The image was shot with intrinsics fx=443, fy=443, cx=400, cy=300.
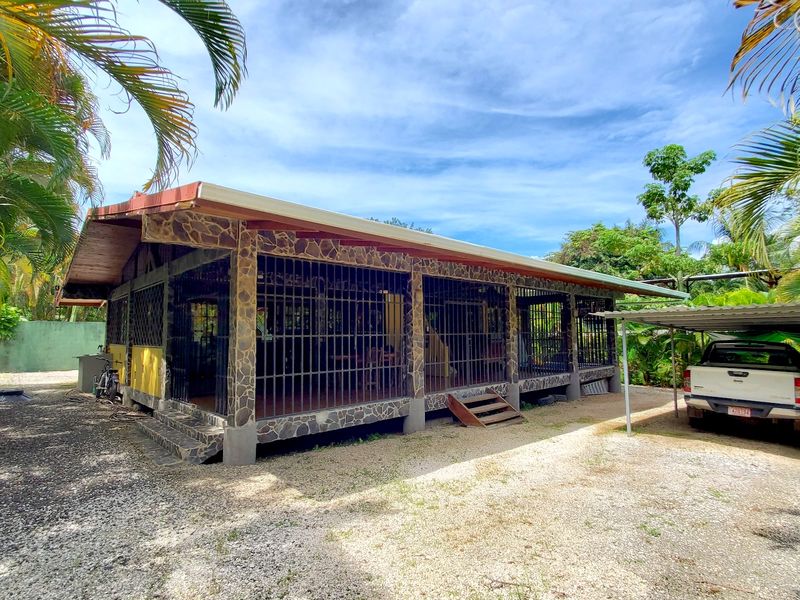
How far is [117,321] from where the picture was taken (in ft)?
39.4

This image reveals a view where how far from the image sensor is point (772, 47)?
10.4 ft

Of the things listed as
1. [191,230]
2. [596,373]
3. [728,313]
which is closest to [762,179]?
[728,313]

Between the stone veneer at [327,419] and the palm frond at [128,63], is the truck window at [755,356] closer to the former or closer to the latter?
the stone veneer at [327,419]

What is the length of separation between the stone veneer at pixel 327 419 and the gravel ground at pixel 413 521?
13.3 inches

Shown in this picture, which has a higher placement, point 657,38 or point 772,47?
point 657,38

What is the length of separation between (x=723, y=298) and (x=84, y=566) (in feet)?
43.9

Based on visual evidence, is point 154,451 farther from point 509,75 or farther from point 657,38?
point 509,75

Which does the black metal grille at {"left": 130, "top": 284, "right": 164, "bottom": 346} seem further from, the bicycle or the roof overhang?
the bicycle

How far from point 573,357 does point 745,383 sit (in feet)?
15.9

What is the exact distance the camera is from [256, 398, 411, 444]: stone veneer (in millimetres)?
5809

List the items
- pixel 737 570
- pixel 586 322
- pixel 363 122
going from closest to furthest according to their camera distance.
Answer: pixel 737 570 → pixel 586 322 → pixel 363 122

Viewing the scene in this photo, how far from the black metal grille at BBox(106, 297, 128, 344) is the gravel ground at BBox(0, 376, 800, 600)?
4.45m

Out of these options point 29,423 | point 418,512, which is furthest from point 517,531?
point 29,423

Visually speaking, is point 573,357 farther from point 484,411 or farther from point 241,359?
point 241,359
